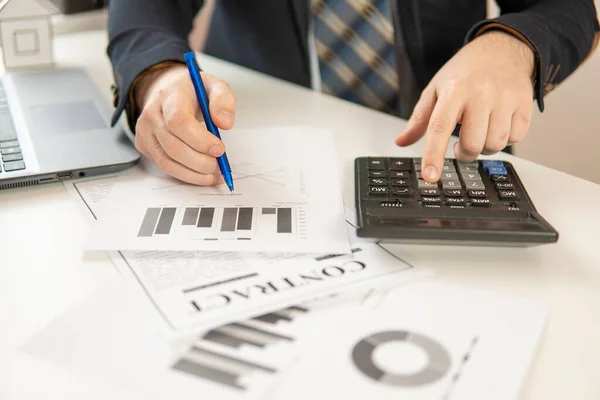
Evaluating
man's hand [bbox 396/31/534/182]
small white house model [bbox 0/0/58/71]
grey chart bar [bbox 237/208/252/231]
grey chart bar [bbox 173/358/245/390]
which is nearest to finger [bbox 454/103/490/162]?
man's hand [bbox 396/31/534/182]

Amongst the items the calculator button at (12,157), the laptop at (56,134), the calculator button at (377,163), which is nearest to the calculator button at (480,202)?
the calculator button at (377,163)

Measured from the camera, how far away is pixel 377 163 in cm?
59

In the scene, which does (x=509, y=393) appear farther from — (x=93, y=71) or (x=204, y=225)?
(x=93, y=71)

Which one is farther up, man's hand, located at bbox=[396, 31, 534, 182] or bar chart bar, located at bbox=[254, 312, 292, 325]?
man's hand, located at bbox=[396, 31, 534, 182]

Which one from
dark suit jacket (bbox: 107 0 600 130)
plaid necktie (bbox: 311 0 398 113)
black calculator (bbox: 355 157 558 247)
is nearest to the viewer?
black calculator (bbox: 355 157 558 247)

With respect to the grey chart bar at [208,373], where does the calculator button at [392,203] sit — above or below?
above

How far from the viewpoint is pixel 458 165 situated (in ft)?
1.94

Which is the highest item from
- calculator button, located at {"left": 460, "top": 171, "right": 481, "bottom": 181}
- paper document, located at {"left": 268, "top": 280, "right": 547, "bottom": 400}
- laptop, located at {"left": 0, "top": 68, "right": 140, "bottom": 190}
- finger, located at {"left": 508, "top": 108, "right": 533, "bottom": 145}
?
finger, located at {"left": 508, "top": 108, "right": 533, "bottom": 145}

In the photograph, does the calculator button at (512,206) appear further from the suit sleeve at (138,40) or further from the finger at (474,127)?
the suit sleeve at (138,40)

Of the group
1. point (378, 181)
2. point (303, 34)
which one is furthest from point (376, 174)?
point (303, 34)

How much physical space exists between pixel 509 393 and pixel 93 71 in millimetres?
832

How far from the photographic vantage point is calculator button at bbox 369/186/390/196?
1.74 ft

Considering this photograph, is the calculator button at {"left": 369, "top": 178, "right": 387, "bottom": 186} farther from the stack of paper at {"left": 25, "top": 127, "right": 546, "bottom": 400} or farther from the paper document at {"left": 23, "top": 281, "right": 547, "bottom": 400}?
the paper document at {"left": 23, "top": 281, "right": 547, "bottom": 400}

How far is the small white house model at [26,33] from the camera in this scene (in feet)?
3.02
